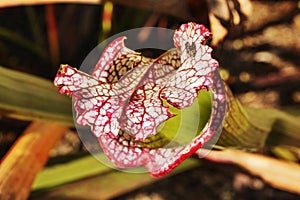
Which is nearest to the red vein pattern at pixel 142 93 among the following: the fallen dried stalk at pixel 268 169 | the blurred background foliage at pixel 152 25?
the fallen dried stalk at pixel 268 169

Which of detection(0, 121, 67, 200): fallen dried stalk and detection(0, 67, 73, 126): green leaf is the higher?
detection(0, 67, 73, 126): green leaf

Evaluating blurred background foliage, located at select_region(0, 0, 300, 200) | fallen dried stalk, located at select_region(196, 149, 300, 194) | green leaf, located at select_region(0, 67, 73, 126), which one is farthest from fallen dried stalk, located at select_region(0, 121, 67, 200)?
fallen dried stalk, located at select_region(196, 149, 300, 194)

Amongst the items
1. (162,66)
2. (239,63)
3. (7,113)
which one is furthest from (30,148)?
(239,63)

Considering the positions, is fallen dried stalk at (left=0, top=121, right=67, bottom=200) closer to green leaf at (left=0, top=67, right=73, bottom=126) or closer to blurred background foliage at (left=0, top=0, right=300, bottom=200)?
green leaf at (left=0, top=67, right=73, bottom=126)

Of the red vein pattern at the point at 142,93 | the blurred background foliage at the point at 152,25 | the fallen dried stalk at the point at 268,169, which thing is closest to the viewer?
the red vein pattern at the point at 142,93

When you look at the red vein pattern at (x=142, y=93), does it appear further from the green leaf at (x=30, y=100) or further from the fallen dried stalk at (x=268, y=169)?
the green leaf at (x=30, y=100)

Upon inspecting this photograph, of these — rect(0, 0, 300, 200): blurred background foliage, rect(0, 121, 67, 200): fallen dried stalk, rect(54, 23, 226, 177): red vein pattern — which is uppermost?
rect(54, 23, 226, 177): red vein pattern

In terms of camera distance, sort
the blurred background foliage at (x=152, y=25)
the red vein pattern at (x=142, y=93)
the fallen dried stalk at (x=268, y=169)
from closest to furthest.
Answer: the red vein pattern at (x=142, y=93)
the fallen dried stalk at (x=268, y=169)
the blurred background foliage at (x=152, y=25)

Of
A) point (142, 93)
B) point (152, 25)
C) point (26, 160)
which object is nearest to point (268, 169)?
point (142, 93)

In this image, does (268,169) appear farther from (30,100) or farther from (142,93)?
(30,100)

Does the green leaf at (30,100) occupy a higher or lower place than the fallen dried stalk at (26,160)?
higher
